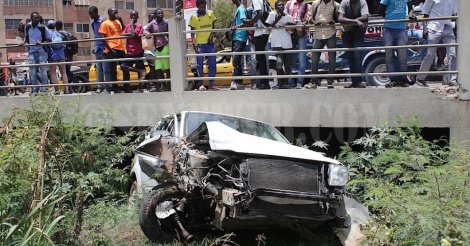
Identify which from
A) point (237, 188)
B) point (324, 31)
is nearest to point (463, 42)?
point (324, 31)

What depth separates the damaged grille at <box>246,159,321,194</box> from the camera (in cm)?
536

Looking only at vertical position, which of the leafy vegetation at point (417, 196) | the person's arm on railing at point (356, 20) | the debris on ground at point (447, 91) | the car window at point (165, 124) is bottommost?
the leafy vegetation at point (417, 196)

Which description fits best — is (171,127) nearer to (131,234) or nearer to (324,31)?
(131,234)

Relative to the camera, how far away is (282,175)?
545cm

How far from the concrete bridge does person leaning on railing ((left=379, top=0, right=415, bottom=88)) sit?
0.44 metres

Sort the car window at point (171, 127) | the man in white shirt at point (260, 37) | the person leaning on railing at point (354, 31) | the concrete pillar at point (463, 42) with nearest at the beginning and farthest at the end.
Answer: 1. the car window at point (171, 127)
2. the concrete pillar at point (463, 42)
3. the person leaning on railing at point (354, 31)
4. the man in white shirt at point (260, 37)

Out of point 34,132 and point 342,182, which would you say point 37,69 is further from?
point 342,182

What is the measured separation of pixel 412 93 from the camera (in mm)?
7738

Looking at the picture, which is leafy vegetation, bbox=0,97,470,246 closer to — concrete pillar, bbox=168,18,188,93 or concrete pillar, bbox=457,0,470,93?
concrete pillar, bbox=457,0,470,93

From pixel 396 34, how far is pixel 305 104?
176 centimetres

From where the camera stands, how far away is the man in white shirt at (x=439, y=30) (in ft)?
26.4

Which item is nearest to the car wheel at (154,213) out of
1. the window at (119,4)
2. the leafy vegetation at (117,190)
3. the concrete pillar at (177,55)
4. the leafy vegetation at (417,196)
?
the leafy vegetation at (117,190)

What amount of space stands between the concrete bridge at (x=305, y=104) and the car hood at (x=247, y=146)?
2479 millimetres

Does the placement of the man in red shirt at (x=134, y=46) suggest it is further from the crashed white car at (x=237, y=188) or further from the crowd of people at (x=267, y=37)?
the crashed white car at (x=237, y=188)
